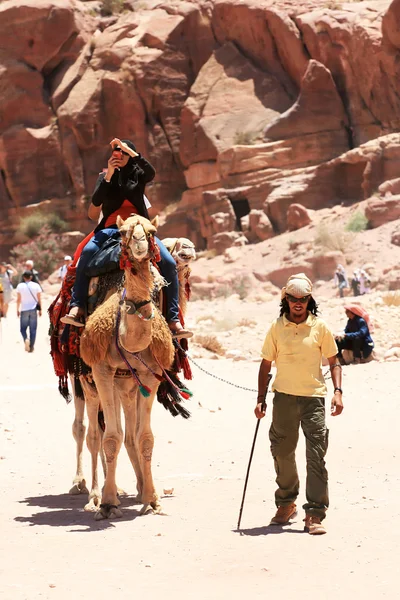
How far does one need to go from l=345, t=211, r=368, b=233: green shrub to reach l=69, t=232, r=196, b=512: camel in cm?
2919

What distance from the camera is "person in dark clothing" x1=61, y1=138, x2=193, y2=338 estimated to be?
8477 millimetres

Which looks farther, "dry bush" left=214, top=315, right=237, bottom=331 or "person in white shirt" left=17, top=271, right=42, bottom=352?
"dry bush" left=214, top=315, right=237, bottom=331

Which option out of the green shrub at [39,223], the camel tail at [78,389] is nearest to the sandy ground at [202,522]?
the camel tail at [78,389]

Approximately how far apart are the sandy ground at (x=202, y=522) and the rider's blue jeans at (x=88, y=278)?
5.34 feet

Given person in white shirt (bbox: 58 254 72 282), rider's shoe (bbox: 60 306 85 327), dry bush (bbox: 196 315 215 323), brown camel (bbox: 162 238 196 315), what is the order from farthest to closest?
dry bush (bbox: 196 315 215 323)
person in white shirt (bbox: 58 254 72 282)
brown camel (bbox: 162 238 196 315)
rider's shoe (bbox: 60 306 85 327)

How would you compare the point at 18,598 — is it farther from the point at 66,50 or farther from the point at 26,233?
the point at 66,50

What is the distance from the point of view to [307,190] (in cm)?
4241

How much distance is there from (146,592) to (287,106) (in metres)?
42.9

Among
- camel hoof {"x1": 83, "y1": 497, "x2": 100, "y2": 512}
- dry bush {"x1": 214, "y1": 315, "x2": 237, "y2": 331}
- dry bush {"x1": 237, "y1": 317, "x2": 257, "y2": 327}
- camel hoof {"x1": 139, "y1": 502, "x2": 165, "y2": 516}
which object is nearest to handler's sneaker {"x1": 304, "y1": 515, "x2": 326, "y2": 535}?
camel hoof {"x1": 139, "y1": 502, "x2": 165, "y2": 516}

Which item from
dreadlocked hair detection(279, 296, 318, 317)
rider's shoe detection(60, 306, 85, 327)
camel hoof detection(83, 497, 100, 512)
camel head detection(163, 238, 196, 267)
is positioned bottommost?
camel hoof detection(83, 497, 100, 512)

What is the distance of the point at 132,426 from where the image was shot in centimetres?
859

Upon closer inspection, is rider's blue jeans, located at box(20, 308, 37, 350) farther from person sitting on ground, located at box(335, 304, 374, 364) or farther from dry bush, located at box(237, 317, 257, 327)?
dry bush, located at box(237, 317, 257, 327)

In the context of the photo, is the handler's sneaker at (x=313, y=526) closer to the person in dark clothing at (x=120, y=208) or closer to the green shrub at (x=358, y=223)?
the person in dark clothing at (x=120, y=208)

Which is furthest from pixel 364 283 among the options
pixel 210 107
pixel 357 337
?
pixel 210 107
